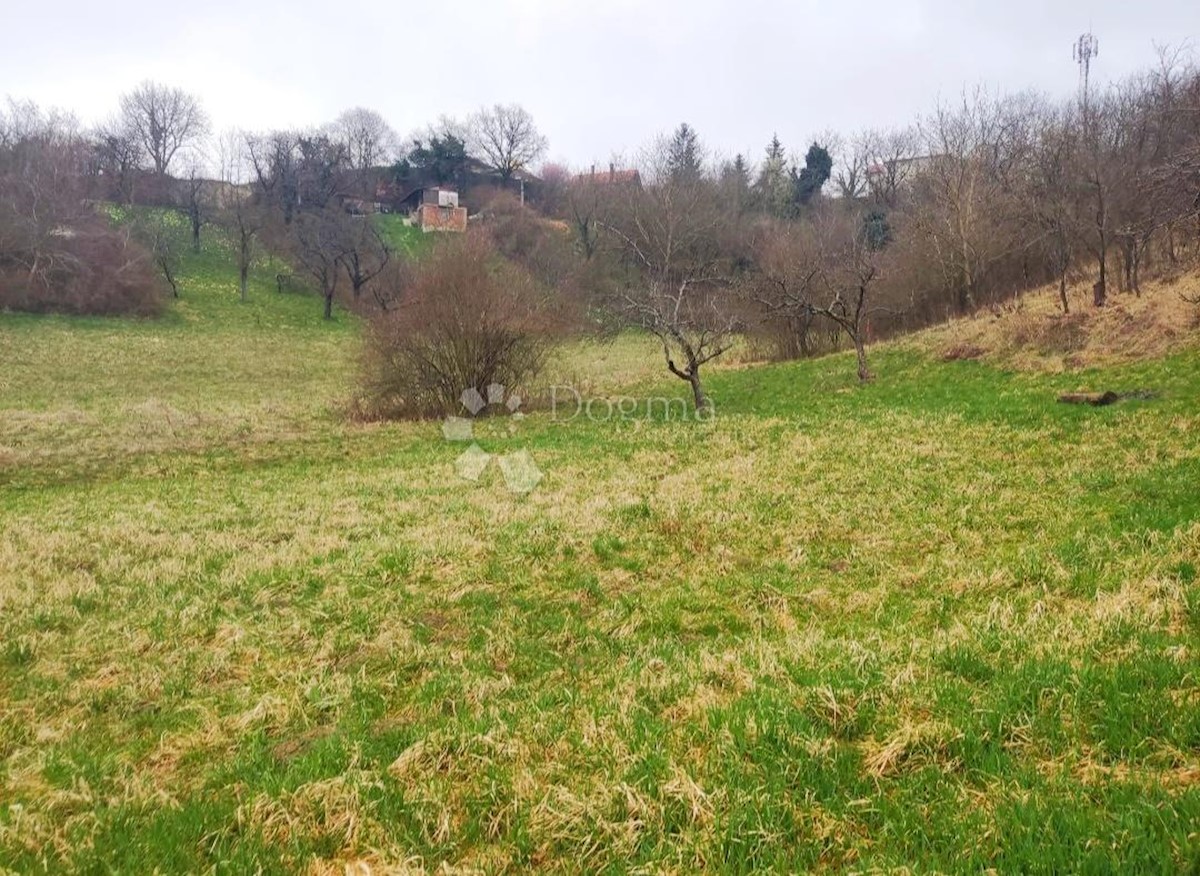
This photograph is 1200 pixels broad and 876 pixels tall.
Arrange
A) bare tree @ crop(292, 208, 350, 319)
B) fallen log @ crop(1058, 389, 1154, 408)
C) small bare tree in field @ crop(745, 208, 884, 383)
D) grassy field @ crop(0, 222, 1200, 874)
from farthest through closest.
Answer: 1. bare tree @ crop(292, 208, 350, 319)
2. small bare tree in field @ crop(745, 208, 884, 383)
3. fallen log @ crop(1058, 389, 1154, 408)
4. grassy field @ crop(0, 222, 1200, 874)

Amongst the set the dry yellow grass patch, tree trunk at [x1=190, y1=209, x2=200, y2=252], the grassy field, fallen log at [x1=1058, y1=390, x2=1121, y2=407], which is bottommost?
the grassy field

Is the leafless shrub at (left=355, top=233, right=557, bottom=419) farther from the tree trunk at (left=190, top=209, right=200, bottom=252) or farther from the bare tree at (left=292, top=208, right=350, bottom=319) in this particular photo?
the tree trunk at (left=190, top=209, right=200, bottom=252)

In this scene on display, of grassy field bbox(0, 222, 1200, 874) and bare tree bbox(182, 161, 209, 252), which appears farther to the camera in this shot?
bare tree bbox(182, 161, 209, 252)

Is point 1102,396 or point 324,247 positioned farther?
point 324,247

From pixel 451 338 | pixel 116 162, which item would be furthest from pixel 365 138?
Answer: pixel 451 338

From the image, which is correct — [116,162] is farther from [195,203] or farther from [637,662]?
[637,662]

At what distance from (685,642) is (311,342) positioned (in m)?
48.1

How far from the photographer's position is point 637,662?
5605 millimetres

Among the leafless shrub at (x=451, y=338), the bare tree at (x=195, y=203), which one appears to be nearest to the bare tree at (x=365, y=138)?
the bare tree at (x=195, y=203)

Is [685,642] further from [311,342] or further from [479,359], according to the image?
[311,342]

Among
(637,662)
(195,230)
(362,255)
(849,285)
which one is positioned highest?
(195,230)

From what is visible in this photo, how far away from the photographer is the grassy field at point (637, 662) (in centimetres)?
332

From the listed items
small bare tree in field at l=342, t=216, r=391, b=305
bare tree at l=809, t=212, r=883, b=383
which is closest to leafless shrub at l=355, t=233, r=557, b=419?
bare tree at l=809, t=212, r=883, b=383

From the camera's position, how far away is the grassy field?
10.9 feet
